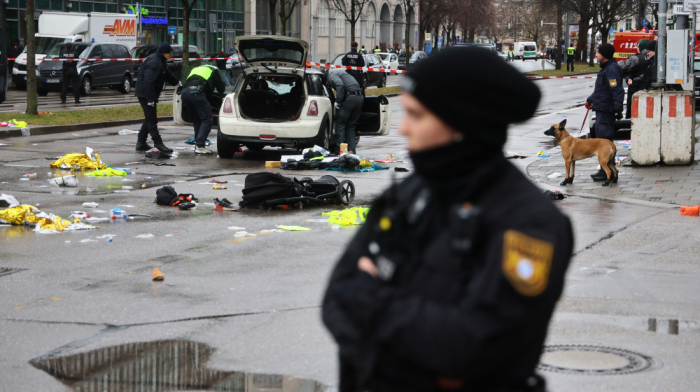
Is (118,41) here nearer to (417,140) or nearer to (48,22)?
(48,22)

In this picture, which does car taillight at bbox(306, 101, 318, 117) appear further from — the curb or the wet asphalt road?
the curb

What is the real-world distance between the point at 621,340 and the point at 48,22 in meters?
34.9

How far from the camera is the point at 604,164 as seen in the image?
39.5ft

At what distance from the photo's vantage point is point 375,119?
16.0 meters

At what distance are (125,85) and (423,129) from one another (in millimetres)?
34222

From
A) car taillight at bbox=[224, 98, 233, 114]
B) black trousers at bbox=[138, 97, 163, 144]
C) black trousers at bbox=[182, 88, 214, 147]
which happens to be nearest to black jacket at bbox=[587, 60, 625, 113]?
car taillight at bbox=[224, 98, 233, 114]

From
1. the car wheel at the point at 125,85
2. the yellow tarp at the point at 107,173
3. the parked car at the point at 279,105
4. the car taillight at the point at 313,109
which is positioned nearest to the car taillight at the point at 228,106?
the parked car at the point at 279,105

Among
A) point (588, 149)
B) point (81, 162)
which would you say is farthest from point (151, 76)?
point (588, 149)

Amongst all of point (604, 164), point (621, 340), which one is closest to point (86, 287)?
point (621, 340)

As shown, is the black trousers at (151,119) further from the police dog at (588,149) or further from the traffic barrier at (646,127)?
the traffic barrier at (646,127)

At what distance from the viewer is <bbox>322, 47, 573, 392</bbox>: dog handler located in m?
1.66

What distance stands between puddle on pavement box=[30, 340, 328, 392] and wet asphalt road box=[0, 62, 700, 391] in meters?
0.04

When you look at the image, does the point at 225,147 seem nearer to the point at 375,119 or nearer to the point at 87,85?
the point at 375,119

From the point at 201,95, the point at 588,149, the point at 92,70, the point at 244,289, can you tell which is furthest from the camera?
the point at 92,70
